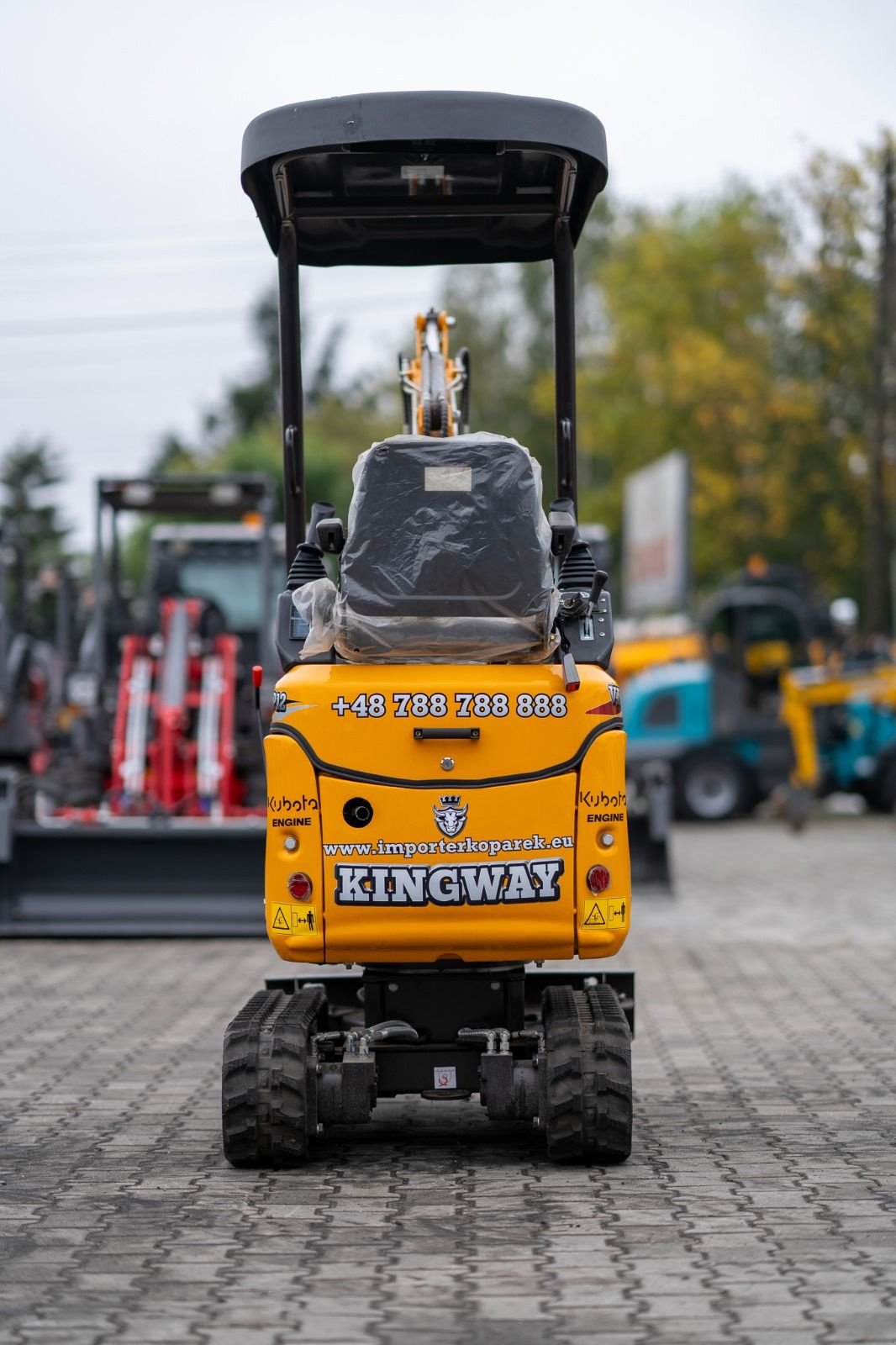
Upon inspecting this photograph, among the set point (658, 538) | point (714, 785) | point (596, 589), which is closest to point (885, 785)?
point (714, 785)

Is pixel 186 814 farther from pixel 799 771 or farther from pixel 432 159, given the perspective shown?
pixel 799 771

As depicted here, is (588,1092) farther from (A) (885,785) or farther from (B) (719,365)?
(B) (719,365)

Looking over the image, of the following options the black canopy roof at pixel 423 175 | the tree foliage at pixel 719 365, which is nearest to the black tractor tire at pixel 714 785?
the tree foliage at pixel 719 365

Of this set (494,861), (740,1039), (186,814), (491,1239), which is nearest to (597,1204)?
(491,1239)

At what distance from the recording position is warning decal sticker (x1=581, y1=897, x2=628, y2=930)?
23.6 feet

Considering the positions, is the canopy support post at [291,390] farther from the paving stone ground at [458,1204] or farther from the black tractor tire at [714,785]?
the black tractor tire at [714,785]

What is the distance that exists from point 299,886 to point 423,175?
293cm

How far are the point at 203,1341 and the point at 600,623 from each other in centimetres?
320

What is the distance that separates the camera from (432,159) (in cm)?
800

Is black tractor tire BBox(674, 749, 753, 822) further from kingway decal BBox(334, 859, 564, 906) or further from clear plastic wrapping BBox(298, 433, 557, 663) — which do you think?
kingway decal BBox(334, 859, 564, 906)

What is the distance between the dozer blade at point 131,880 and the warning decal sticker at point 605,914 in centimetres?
743

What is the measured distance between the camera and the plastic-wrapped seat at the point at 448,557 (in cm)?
735

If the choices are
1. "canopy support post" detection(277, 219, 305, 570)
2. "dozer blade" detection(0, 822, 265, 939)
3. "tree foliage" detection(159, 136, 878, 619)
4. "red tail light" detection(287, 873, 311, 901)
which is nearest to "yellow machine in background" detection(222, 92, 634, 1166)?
"red tail light" detection(287, 873, 311, 901)

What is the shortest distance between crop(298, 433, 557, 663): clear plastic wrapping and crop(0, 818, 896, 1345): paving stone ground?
6.20ft
